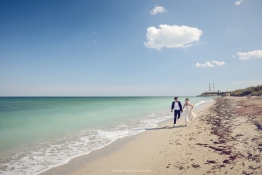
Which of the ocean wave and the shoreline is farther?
the ocean wave

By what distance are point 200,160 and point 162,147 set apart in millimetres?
2172

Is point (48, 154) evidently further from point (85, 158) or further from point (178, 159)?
point (178, 159)

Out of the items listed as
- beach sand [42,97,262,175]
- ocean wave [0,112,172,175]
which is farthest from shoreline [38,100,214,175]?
ocean wave [0,112,172,175]

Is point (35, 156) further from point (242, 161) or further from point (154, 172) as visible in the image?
point (242, 161)

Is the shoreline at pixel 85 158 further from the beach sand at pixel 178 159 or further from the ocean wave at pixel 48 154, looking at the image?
the ocean wave at pixel 48 154

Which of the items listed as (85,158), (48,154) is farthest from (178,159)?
(48,154)

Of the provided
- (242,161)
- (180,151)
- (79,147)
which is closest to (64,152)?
(79,147)

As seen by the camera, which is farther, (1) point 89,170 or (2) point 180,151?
(2) point 180,151

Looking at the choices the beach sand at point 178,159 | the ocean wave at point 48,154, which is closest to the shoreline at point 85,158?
the beach sand at point 178,159

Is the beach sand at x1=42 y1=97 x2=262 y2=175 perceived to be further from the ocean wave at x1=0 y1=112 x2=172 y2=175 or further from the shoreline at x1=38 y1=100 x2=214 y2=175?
the ocean wave at x1=0 y1=112 x2=172 y2=175

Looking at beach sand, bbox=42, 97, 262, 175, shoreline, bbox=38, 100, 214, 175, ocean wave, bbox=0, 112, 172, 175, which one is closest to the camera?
beach sand, bbox=42, 97, 262, 175

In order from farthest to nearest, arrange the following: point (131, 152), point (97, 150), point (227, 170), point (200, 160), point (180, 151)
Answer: point (97, 150) → point (131, 152) → point (180, 151) → point (200, 160) → point (227, 170)

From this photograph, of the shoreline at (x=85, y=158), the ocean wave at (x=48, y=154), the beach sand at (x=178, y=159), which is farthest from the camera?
the ocean wave at (x=48, y=154)

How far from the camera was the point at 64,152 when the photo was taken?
7102 millimetres
